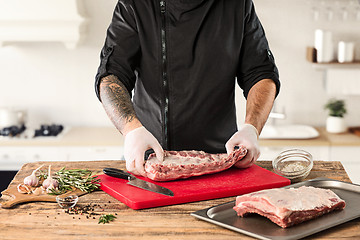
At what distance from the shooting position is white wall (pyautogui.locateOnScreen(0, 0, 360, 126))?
A: 14.0 feet

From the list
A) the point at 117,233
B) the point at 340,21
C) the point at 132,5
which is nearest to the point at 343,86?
the point at 340,21

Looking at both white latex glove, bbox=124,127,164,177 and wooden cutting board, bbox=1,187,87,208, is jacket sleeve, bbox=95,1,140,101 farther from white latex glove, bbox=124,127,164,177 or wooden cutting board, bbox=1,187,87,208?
wooden cutting board, bbox=1,187,87,208

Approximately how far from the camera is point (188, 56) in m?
2.34

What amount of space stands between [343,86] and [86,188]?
9.55 ft

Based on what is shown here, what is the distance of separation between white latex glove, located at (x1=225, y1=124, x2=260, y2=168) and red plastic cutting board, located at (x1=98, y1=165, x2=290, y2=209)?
0.03 m

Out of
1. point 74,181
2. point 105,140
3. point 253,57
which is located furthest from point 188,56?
point 105,140

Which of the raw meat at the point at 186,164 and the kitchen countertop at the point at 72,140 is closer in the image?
the raw meat at the point at 186,164

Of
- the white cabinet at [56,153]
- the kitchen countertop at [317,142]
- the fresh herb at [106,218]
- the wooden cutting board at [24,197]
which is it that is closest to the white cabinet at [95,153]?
the white cabinet at [56,153]

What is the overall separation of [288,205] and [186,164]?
52cm

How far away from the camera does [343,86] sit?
4113mm

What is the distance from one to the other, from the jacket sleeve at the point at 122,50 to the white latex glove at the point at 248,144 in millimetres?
576

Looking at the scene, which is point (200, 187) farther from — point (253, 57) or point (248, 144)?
point (253, 57)

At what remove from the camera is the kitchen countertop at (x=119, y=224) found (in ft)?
4.64

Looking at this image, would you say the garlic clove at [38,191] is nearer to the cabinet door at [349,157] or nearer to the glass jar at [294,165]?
the glass jar at [294,165]
